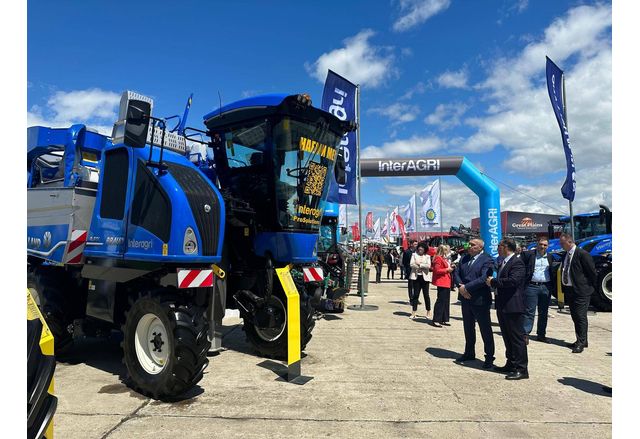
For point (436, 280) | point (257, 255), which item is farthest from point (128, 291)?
point (436, 280)

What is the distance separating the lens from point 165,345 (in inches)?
177

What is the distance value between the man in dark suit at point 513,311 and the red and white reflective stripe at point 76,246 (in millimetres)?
5507

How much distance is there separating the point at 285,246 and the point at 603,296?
10248 mm

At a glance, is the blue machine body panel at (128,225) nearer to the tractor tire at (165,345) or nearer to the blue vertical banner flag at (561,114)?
the tractor tire at (165,345)

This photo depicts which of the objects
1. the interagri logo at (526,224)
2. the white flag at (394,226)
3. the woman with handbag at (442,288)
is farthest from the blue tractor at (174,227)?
the interagri logo at (526,224)

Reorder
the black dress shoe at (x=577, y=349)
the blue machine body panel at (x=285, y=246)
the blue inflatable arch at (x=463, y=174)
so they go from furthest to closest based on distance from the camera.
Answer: the blue inflatable arch at (x=463, y=174)
the black dress shoe at (x=577, y=349)
the blue machine body panel at (x=285, y=246)

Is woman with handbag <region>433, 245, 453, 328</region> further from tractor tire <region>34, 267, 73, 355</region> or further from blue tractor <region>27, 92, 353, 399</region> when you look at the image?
tractor tire <region>34, 267, 73, 355</region>

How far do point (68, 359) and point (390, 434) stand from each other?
15.9 ft

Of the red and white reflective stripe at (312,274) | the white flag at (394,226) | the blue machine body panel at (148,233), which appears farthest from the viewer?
the white flag at (394,226)

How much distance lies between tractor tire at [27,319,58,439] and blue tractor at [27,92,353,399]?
203cm

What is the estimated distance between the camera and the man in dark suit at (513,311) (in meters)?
5.30

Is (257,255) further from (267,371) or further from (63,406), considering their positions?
(63,406)

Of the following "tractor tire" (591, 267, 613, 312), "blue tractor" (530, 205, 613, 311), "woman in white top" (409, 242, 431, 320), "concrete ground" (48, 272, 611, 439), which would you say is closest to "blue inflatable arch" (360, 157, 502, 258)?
"blue tractor" (530, 205, 613, 311)

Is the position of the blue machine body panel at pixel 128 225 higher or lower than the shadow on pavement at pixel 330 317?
higher
